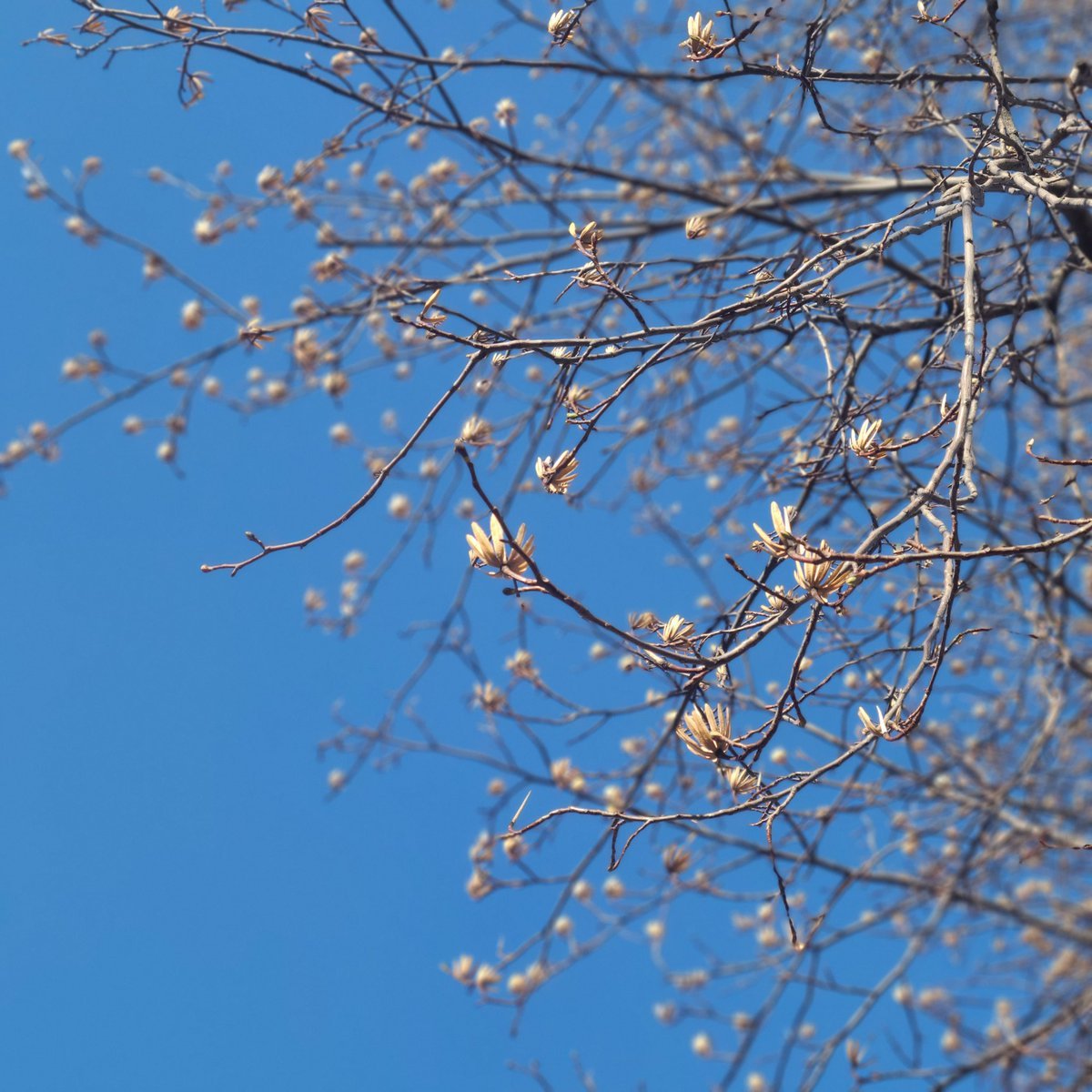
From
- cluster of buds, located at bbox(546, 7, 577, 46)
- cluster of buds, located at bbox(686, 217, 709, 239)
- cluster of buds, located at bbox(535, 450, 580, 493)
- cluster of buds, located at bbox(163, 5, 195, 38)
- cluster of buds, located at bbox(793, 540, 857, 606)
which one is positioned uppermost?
cluster of buds, located at bbox(163, 5, 195, 38)

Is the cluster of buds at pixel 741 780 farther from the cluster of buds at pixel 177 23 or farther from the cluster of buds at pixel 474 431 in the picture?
the cluster of buds at pixel 177 23

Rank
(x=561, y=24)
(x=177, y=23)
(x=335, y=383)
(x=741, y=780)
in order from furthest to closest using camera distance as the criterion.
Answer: (x=335, y=383) → (x=177, y=23) → (x=561, y=24) → (x=741, y=780)

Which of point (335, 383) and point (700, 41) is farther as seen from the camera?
point (335, 383)

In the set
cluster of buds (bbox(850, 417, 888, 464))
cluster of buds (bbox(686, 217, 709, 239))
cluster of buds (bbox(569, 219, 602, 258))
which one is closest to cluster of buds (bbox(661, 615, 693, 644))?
cluster of buds (bbox(850, 417, 888, 464))

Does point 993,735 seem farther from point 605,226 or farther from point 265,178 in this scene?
point 265,178

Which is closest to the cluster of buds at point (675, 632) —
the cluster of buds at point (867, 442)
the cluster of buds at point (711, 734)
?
the cluster of buds at point (711, 734)

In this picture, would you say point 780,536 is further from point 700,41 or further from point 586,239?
point 700,41

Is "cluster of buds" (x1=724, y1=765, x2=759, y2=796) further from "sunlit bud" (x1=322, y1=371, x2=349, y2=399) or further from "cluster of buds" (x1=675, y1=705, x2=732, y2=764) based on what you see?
"sunlit bud" (x1=322, y1=371, x2=349, y2=399)

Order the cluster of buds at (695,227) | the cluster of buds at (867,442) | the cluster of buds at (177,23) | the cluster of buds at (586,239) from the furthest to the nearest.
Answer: the cluster of buds at (177,23)
the cluster of buds at (695,227)
the cluster of buds at (586,239)
the cluster of buds at (867,442)

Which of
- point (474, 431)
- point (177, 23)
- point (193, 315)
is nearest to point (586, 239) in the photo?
point (474, 431)

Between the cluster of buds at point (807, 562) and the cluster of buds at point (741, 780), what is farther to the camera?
the cluster of buds at point (741, 780)

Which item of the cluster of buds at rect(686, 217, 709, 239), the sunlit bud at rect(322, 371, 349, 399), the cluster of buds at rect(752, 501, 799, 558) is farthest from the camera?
the sunlit bud at rect(322, 371, 349, 399)

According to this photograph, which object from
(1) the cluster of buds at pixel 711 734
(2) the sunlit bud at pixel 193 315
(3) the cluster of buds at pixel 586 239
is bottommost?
(1) the cluster of buds at pixel 711 734

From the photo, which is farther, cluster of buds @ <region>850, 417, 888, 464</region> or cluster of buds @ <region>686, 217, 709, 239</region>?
cluster of buds @ <region>686, 217, 709, 239</region>
